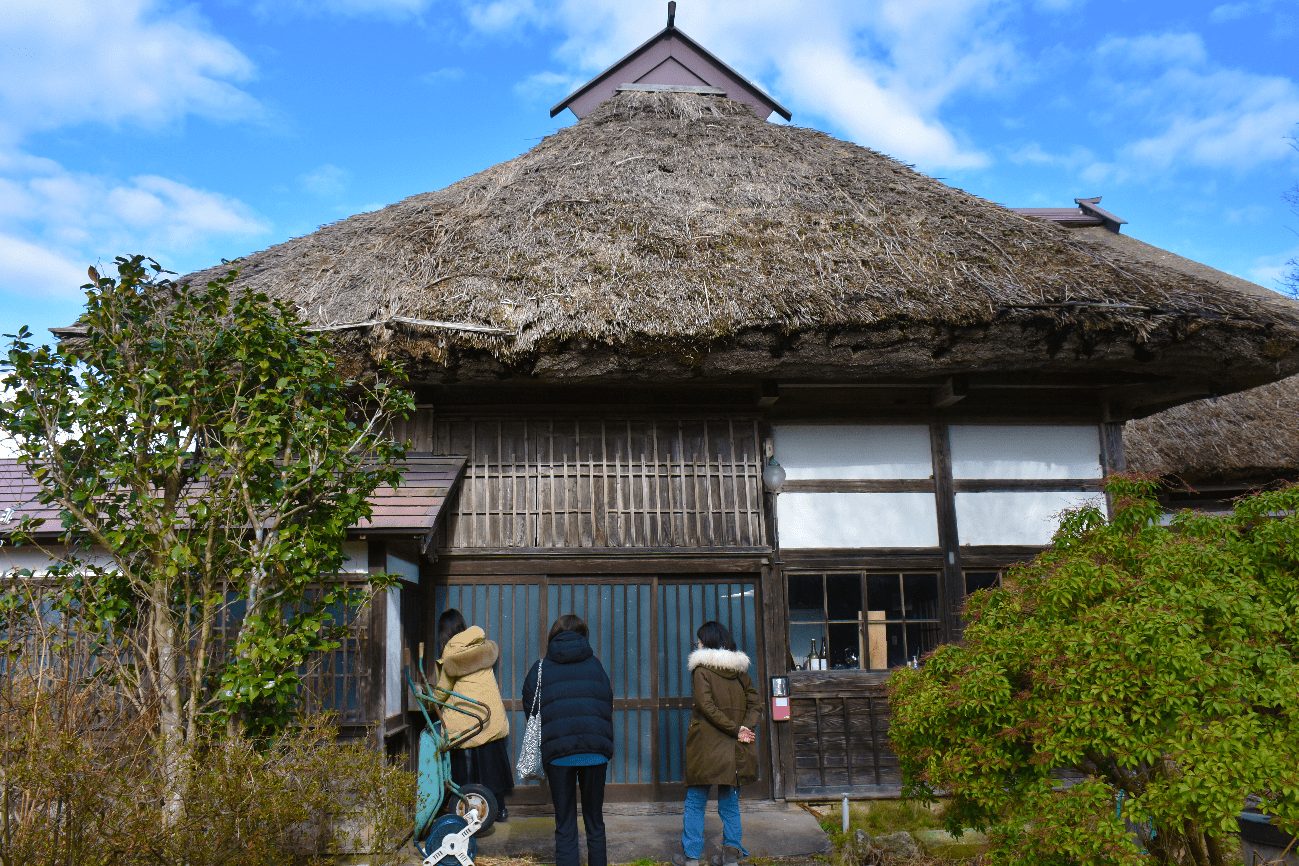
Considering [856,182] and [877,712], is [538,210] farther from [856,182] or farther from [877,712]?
[877,712]

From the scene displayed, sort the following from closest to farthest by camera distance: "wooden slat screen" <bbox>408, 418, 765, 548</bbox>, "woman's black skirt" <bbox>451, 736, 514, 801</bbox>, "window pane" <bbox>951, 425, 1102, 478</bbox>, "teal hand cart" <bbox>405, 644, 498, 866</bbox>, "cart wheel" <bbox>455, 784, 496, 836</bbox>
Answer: "teal hand cart" <bbox>405, 644, 498, 866</bbox> < "cart wheel" <bbox>455, 784, 496, 836</bbox> < "woman's black skirt" <bbox>451, 736, 514, 801</bbox> < "wooden slat screen" <bbox>408, 418, 765, 548</bbox> < "window pane" <bbox>951, 425, 1102, 478</bbox>

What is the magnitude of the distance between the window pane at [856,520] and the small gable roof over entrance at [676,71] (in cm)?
679

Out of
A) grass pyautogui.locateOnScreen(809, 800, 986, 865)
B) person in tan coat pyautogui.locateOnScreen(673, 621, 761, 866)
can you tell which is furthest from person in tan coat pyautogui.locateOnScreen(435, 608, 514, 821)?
grass pyautogui.locateOnScreen(809, 800, 986, 865)

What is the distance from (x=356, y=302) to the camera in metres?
6.82

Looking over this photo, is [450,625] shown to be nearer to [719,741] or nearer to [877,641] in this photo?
[719,741]

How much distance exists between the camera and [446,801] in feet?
18.0

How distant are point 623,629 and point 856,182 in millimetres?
4676

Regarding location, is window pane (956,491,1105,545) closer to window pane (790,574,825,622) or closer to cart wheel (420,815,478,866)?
window pane (790,574,825,622)

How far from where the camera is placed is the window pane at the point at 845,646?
7.09 m

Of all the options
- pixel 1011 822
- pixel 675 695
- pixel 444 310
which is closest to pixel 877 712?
pixel 675 695

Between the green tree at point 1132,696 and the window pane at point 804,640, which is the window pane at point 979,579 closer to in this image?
the window pane at point 804,640

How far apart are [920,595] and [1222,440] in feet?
15.8

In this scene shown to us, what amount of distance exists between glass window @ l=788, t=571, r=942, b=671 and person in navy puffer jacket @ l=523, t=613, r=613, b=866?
2664mm

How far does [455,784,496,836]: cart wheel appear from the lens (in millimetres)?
4966
